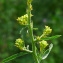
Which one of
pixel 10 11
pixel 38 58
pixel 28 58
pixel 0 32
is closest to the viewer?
pixel 38 58

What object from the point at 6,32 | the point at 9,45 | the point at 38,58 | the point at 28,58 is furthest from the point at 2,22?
the point at 38,58

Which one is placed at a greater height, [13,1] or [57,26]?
[13,1]

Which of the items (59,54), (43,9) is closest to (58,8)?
(43,9)

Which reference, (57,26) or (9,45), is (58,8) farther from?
(9,45)

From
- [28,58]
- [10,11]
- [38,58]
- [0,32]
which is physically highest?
[10,11]

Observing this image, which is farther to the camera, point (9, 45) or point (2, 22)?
point (2, 22)

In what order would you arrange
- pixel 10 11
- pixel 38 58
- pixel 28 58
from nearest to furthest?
1. pixel 38 58
2. pixel 28 58
3. pixel 10 11
